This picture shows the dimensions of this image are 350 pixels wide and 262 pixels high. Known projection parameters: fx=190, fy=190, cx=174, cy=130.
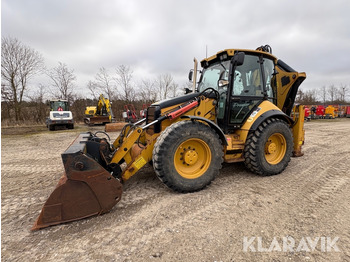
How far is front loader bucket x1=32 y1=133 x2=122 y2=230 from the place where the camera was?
2.18 metres

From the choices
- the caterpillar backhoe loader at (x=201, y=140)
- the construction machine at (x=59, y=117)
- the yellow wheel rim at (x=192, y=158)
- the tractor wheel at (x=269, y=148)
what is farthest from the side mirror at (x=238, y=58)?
the construction machine at (x=59, y=117)

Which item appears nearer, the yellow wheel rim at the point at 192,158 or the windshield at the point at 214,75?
the yellow wheel rim at the point at 192,158

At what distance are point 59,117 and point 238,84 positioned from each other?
15.8 m

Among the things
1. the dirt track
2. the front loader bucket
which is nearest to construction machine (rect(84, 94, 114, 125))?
the dirt track

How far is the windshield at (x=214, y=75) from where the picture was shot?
3719 mm

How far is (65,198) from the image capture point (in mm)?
2211

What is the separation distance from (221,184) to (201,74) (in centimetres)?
258

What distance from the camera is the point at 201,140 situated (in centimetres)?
306

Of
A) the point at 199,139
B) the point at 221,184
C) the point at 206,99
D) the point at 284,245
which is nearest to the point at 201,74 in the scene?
the point at 206,99

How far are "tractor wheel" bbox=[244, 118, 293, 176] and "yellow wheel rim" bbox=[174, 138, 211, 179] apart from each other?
37.4 inches

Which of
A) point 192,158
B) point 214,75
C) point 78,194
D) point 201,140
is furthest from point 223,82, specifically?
point 78,194

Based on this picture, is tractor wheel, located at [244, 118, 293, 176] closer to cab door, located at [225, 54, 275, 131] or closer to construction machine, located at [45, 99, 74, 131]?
cab door, located at [225, 54, 275, 131]

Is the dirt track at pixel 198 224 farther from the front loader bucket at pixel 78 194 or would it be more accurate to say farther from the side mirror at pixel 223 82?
the side mirror at pixel 223 82

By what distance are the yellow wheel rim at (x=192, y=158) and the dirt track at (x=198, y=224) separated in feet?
1.15
